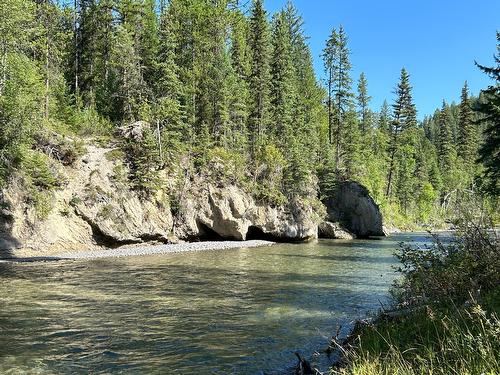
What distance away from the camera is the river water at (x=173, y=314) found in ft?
27.4

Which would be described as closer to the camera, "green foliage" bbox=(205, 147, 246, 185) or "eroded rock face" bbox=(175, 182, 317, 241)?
"eroded rock face" bbox=(175, 182, 317, 241)

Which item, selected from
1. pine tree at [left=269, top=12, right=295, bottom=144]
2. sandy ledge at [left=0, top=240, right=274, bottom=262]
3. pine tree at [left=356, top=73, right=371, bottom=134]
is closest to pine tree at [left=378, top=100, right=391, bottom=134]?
pine tree at [left=356, top=73, right=371, bottom=134]

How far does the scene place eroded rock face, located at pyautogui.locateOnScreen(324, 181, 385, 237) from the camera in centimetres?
5044

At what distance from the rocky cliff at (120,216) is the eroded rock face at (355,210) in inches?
267

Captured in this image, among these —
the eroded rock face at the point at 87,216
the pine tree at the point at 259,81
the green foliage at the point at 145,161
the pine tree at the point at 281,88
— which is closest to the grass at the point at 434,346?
the eroded rock face at the point at 87,216

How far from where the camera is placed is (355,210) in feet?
167

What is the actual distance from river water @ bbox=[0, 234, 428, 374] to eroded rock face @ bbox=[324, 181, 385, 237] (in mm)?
28524

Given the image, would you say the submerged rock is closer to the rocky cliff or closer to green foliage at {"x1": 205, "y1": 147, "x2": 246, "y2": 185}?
the rocky cliff

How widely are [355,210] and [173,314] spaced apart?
41.3 m

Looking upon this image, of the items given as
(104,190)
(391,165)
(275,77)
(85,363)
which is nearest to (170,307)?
(85,363)

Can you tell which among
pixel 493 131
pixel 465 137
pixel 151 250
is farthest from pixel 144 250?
pixel 465 137

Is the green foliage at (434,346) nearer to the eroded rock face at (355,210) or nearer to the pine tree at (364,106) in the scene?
the eroded rock face at (355,210)

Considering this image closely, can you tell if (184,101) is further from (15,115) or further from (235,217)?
(15,115)

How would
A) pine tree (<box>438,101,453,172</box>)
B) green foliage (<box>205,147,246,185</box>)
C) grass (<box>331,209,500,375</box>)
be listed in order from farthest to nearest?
pine tree (<box>438,101,453,172</box>), green foliage (<box>205,147,246,185</box>), grass (<box>331,209,500,375</box>)
